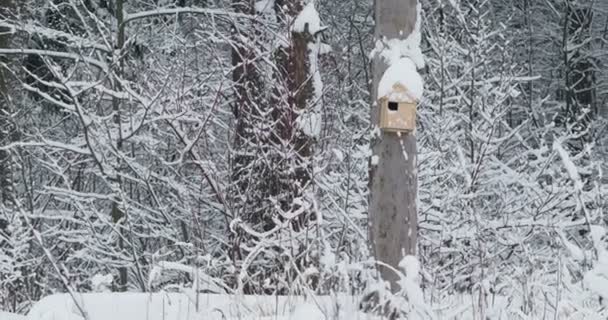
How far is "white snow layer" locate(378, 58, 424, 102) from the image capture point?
431 centimetres

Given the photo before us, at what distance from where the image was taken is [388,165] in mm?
4316

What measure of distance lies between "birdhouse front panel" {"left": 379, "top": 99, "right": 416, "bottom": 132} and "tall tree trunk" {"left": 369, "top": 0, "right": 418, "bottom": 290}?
0.17 feet

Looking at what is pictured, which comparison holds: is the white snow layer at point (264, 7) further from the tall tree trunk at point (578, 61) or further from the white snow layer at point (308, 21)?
the tall tree trunk at point (578, 61)

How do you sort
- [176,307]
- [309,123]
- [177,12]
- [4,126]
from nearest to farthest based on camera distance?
[176,307] < [309,123] < [177,12] < [4,126]

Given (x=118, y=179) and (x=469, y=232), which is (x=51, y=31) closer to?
(x=118, y=179)

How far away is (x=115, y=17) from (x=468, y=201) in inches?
202

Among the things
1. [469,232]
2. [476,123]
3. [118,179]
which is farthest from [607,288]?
[118,179]

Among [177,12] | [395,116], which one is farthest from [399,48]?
[177,12]

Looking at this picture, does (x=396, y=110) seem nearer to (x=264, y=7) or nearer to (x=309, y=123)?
(x=309, y=123)

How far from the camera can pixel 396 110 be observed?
4336 millimetres

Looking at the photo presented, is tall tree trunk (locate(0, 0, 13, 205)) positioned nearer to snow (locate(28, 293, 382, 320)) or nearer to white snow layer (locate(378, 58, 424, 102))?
snow (locate(28, 293, 382, 320))

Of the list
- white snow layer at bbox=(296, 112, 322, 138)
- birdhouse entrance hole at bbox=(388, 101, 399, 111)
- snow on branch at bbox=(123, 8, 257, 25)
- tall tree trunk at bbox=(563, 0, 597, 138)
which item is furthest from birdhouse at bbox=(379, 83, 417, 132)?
tall tree trunk at bbox=(563, 0, 597, 138)

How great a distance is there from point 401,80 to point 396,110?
17 cm

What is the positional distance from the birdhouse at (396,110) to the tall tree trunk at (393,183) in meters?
0.06
